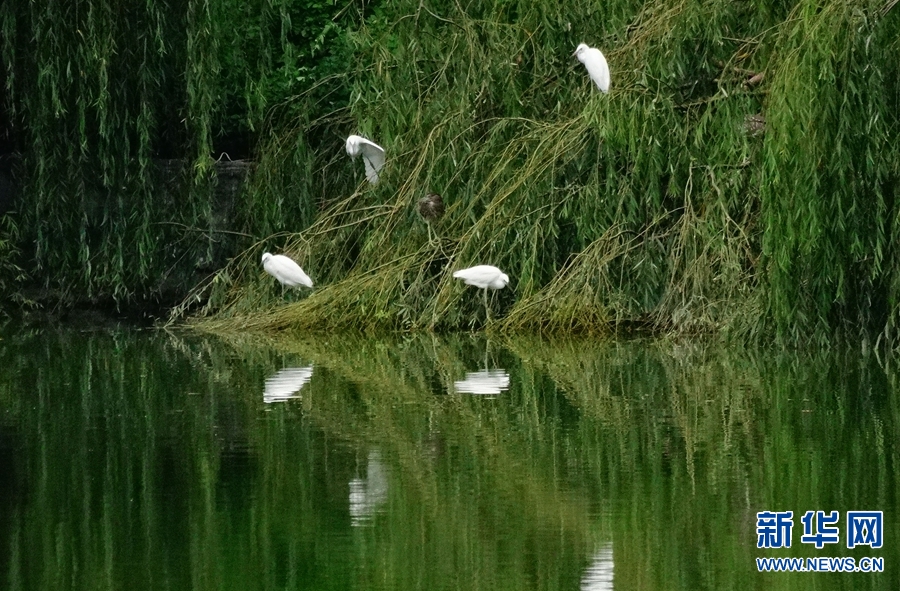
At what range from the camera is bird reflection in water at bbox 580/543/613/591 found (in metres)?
4.52

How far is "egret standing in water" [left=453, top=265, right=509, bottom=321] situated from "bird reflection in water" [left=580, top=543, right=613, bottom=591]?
20.8 feet

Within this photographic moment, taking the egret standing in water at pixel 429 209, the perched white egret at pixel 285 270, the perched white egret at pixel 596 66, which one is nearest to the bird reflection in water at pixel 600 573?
the perched white egret at pixel 596 66

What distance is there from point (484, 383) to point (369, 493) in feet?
10.5

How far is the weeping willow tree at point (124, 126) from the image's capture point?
506 inches

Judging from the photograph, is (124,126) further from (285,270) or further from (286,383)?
(286,383)

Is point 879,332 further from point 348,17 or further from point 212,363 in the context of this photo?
point 348,17

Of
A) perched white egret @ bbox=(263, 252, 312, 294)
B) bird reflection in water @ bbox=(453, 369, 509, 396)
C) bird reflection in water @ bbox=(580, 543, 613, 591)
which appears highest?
perched white egret @ bbox=(263, 252, 312, 294)

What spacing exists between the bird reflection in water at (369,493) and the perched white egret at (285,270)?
5.68 metres

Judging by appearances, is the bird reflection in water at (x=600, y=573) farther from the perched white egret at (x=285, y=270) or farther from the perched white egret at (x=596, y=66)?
the perched white egret at (x=285, y=270)

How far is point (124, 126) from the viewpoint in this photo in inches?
520

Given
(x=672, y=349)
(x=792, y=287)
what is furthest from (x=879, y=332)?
(x=672, y=349)

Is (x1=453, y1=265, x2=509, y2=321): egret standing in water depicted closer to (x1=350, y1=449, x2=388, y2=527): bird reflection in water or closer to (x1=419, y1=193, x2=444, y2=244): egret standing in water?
(x1=419, y1=193, x2=444, y2=244): egret standing in water

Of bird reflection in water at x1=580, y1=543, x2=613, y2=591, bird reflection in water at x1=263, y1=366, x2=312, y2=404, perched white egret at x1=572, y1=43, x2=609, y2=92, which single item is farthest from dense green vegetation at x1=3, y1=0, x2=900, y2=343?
A: bird reflection in water at x1=580, y1=543, x2=613, y2=591

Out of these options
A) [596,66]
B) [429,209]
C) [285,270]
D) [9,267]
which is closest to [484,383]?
[596,66]
